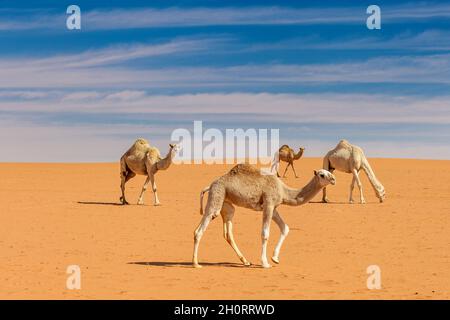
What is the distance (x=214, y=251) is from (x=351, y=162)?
41.3 ft

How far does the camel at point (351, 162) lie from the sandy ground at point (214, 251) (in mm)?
761

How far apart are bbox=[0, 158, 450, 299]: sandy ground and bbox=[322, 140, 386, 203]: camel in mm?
761

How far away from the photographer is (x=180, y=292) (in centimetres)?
1102

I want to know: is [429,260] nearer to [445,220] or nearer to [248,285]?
[248,285]

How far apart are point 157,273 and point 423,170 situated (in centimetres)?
4868

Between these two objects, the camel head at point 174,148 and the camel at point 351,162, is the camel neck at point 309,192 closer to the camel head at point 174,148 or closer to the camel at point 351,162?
the camel head at point 174,148

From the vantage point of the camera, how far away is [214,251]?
16.1 m

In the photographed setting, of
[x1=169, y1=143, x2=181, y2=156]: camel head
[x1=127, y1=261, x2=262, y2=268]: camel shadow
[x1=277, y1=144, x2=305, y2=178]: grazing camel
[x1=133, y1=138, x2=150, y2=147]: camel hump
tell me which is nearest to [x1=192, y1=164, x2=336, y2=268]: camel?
[x1=127, y1=261, x2=262, y2=268]: camel shadow

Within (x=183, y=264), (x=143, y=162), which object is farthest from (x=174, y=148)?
(x=183, y=264)

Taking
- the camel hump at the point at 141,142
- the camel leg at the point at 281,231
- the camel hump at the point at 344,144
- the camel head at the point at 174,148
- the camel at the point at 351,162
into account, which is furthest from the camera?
the camel hump at the point at 344,144

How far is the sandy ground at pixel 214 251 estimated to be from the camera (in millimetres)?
11352

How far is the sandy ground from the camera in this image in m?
11.4

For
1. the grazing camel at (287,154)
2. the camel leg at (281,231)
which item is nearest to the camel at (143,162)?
the camel leg at (281,231)

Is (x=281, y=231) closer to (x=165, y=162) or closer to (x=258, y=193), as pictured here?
(x=258, y=193)
